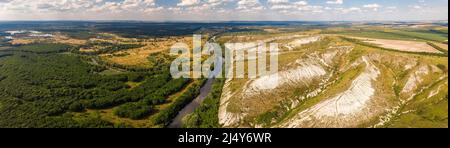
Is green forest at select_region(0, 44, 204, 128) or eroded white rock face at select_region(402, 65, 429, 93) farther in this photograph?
eroded white rock face at select_region(402, 65, 429, 93)

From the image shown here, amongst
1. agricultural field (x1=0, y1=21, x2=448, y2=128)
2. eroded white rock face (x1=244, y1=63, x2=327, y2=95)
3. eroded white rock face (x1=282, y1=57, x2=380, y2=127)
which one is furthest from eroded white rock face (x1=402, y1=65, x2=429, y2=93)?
eroded white rock face (x1=244, y1=63, x2=327, y2=95)

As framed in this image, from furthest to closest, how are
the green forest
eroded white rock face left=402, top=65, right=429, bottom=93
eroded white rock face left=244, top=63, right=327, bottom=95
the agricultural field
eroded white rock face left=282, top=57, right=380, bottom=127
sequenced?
1. eroded white rock face left=244, top=63, right=327, bottom=95
2. eroded white rock face left=402, top=65, right=429, bottom=93
3. the green forest
4. the agricultural field
5. eroded white rock face left=282, top=57, right=380, bottom=127

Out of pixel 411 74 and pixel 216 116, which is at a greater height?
pixel 411 74

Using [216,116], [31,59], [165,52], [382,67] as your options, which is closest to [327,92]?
[382,67]

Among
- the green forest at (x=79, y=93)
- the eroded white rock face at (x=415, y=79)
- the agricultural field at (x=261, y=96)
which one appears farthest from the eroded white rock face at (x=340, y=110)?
the green forest at (x=79, y=93)

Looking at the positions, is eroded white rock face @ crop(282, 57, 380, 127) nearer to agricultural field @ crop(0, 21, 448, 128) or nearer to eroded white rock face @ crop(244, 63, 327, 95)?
agricultural field @ crop(0, 21, 448, 128)
